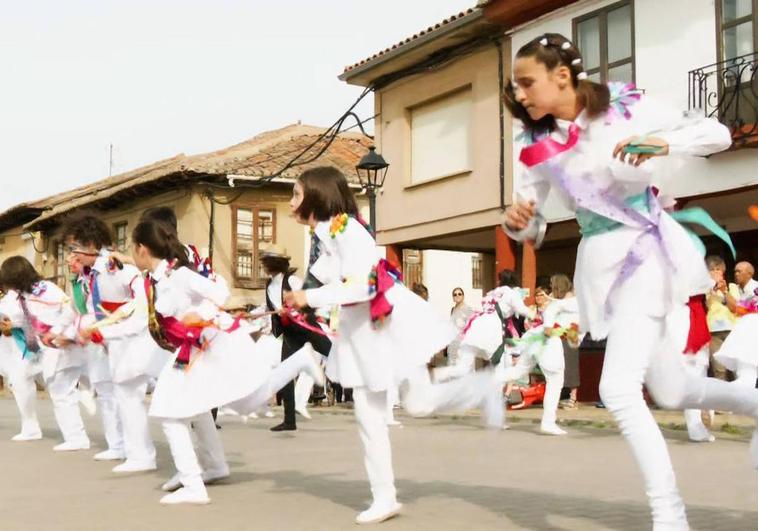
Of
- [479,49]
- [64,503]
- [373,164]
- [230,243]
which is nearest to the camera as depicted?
[64,503]

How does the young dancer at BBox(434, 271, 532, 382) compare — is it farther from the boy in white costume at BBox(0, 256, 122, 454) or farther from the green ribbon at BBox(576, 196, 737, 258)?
the green ribbon at BBox(576, 196, 737, 258)

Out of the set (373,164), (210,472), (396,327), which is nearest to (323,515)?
(396,327)

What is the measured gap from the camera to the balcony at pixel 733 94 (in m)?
13.9

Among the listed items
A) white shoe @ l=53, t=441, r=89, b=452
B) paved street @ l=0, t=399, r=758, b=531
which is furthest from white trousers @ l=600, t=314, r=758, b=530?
white shoe @ l=53, t=441, r=89, b=452

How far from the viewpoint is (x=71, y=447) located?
9.60m

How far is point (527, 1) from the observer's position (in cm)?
1716

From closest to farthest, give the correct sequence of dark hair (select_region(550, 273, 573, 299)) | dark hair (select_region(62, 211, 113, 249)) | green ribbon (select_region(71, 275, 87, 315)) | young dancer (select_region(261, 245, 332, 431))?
dark hair (select_region(62, 211, 113, 249)) → green ribbon (select_region(71, 275, 87, 315)) → dark hair (select_region(550, 273, 573, 299)) → young dancer (select_region(261, 245, 332, 431))

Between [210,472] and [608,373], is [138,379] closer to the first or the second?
[210,472]

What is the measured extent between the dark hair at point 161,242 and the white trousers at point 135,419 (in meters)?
1.65

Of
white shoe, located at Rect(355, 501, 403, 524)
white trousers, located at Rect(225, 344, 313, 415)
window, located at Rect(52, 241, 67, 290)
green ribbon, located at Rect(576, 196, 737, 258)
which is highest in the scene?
window, located at Rect(52, 241, 67, 290)

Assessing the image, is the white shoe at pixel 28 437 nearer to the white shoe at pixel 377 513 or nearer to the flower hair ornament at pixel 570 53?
the white shoe at pixel 377 513

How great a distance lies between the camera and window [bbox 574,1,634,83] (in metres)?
16.0

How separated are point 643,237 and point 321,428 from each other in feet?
25.4

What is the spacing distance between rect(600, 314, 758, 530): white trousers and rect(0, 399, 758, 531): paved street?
0.78 meters
